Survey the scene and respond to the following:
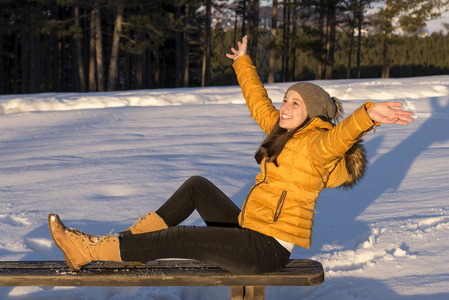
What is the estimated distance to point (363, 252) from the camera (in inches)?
162

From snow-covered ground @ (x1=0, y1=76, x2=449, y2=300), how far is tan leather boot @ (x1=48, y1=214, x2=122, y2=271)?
0.75 meters

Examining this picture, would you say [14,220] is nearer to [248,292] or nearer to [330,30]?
[248,292]

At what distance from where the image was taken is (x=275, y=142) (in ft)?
9.89

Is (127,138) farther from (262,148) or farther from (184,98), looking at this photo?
(262,148)

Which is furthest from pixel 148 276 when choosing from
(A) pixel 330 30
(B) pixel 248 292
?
(A) pixel 330 30

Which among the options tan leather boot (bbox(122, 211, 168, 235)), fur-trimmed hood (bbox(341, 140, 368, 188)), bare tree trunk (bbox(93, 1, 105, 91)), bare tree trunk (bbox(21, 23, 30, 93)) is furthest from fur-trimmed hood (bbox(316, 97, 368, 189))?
bare tree trunk (bbox(21, 23, 30, 93))

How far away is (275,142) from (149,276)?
101cm

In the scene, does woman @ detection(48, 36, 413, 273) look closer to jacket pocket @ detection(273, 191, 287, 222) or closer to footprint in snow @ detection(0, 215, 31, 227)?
jacket pocket @ detection(273, 191, 287, 222)

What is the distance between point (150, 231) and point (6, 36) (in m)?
44.9

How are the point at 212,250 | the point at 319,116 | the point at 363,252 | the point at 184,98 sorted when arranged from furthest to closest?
the point at 184,98
the point at 363,252
the point at 319,116
the point at 212,250

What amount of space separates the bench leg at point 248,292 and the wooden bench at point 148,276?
156mm

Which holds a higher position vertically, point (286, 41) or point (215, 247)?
point (286, 41)

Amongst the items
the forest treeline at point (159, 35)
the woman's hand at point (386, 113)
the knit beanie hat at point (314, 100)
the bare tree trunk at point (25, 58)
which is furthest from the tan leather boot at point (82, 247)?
the bare tree trunk at point (25, 58)

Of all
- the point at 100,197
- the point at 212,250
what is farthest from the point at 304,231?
the point at 100,197
